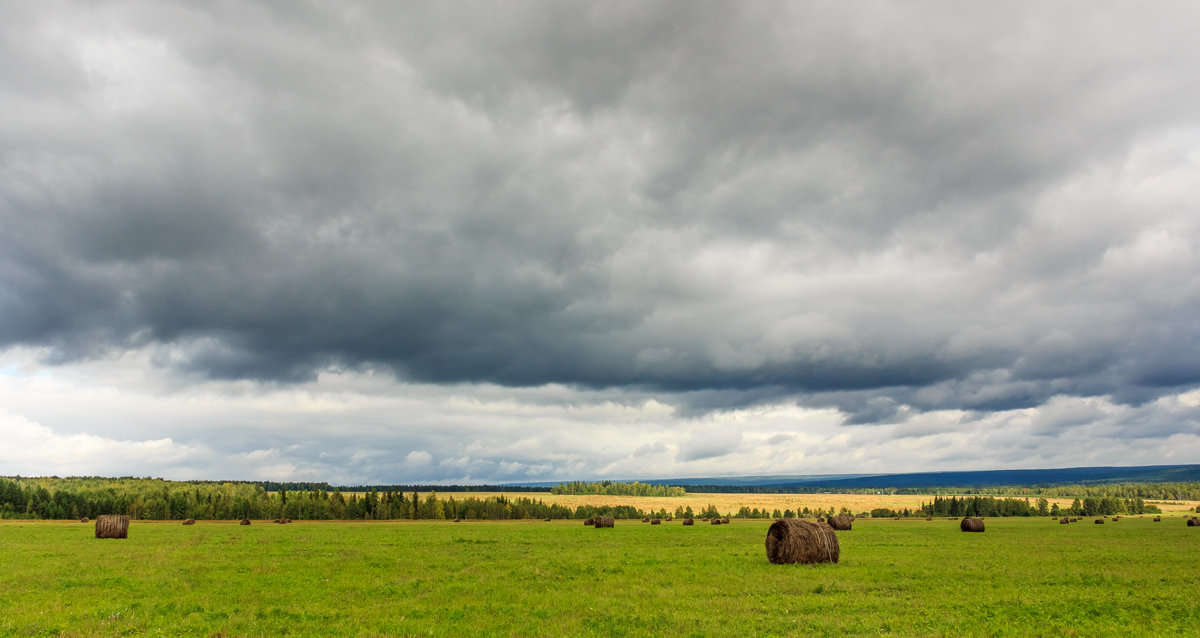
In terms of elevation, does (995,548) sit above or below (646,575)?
below

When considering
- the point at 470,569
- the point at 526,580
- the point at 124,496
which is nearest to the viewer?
the point at 526,580

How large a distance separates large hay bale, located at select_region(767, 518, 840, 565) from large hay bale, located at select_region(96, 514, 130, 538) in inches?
2296

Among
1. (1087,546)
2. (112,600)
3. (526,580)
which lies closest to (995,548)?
(1087,546)

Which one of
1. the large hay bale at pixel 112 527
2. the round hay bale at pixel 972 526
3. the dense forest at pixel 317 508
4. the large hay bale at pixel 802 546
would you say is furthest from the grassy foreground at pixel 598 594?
the dense forest at pixel 317 508

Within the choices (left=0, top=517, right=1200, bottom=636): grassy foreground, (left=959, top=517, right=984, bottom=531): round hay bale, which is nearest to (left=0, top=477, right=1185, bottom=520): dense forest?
(left=959, top=517, right=984, bottom=531): round hay bale

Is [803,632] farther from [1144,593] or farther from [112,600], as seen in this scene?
[112,600]

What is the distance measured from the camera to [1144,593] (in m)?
22.6

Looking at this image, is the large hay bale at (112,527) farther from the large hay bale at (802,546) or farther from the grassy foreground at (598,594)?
the large hay bale at (802,546)

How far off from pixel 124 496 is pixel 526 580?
18240 centimetres

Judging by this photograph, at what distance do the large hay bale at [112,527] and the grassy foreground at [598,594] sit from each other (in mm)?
21806

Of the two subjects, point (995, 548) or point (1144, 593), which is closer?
point (1144, 593)

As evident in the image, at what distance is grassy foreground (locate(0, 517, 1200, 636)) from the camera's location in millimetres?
17438

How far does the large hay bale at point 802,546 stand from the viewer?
3225 cm

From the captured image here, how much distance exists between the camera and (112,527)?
5712 centimetres
